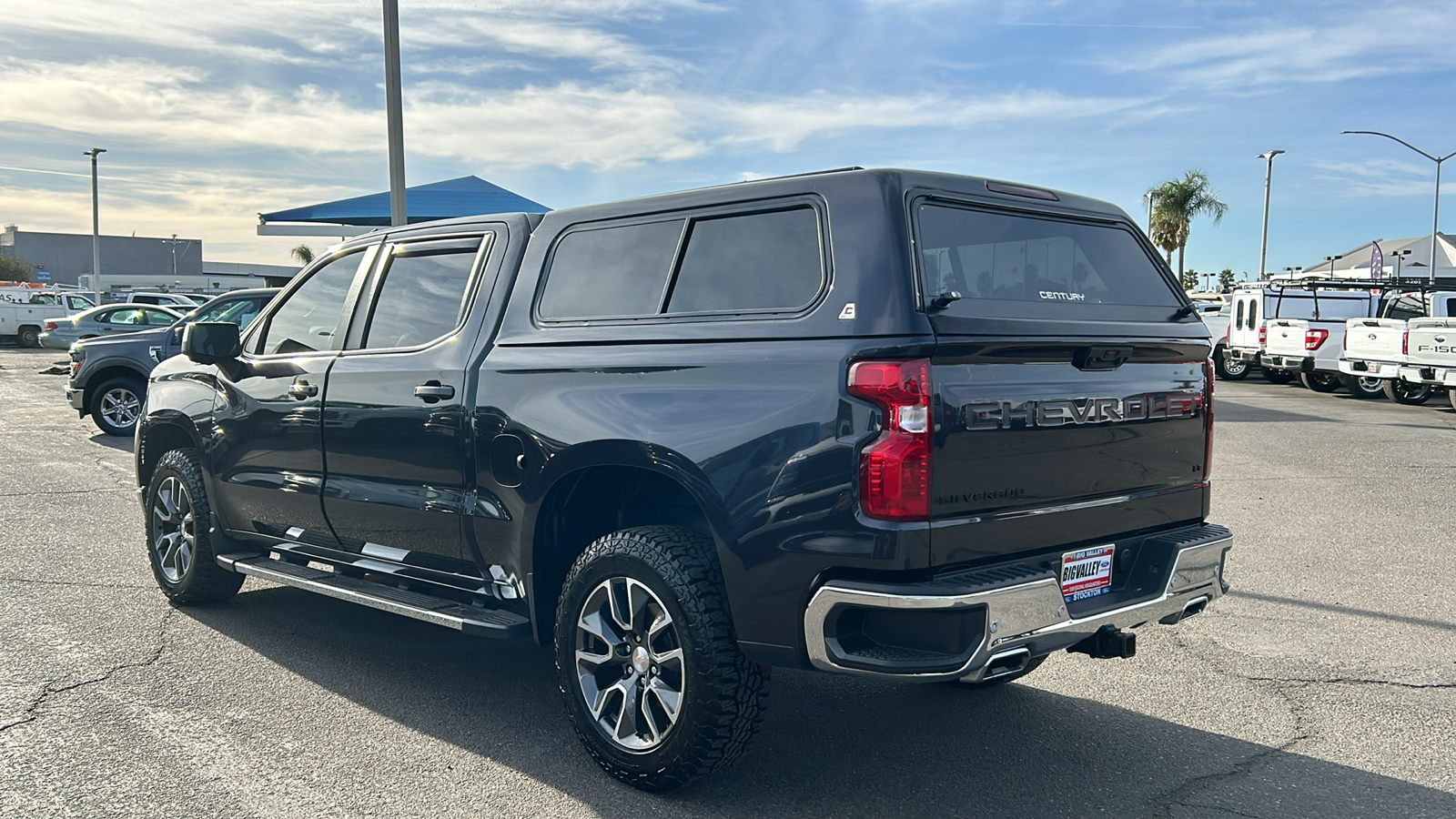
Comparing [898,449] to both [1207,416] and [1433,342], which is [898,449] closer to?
[1207,416]

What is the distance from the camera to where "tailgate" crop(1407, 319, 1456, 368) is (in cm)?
1734

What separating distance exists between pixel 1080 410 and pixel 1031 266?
0.58m

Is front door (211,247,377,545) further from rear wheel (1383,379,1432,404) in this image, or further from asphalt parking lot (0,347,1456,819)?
rear wheel (1383,379,1432,404)

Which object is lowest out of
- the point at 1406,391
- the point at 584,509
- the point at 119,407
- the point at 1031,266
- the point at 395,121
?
the point at 119,407

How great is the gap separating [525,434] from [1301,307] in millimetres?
22924

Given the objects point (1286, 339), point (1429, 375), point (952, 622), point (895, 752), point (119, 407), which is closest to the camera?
point (952, 622)

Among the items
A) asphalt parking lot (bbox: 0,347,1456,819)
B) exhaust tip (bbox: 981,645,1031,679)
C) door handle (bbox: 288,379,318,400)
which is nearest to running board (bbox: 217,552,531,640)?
asphalt parking lot (bbox: 0,347,1456,819)

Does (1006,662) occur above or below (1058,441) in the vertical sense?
below

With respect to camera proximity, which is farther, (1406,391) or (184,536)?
(1406,391)

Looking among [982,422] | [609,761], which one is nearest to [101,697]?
[609,761]

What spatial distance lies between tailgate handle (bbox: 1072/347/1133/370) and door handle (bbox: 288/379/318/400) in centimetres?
325

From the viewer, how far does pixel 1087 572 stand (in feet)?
12.7

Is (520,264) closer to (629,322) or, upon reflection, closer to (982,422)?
(629,322)

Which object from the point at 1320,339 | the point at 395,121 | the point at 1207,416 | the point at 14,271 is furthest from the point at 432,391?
the point at 14,271
